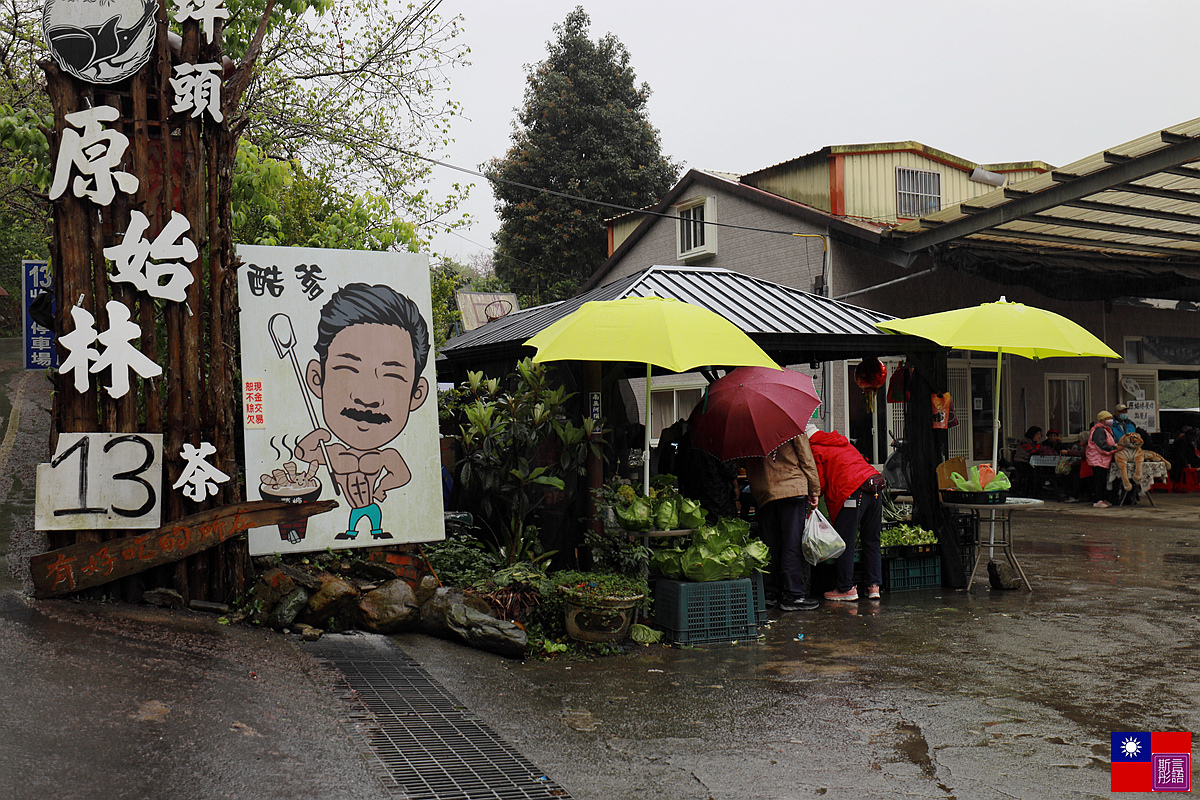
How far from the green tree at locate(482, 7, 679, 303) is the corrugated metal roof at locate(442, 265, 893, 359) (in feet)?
67.0

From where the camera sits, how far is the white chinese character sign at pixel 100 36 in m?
6.61

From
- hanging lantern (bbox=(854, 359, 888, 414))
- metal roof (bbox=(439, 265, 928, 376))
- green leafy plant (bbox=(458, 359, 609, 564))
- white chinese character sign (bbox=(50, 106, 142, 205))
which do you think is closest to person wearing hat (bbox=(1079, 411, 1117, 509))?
hanging lantern (bbox=(854, 359, 888, 414))

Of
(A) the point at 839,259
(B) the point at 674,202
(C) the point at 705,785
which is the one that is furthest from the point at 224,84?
(B) the point at 674,202

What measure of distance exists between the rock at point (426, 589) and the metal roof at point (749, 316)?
8.14 feet

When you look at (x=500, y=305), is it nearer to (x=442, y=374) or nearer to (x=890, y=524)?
(x=442, y=374)

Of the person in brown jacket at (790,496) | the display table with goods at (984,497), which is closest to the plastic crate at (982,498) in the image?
the display table with goods at (984,497)

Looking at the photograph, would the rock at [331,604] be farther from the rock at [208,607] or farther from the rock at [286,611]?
the rock at [208,607]

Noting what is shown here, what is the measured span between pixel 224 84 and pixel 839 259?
12081 mm

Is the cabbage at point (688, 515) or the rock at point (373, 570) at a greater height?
the cabbage at point (688, 515)

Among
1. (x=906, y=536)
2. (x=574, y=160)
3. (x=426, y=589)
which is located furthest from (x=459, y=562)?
(x=574, y=160)

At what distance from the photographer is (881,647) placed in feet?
22.8

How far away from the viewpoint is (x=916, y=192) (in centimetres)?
1848

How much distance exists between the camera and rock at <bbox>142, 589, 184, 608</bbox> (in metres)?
6.66

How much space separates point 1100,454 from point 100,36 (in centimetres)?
1650
